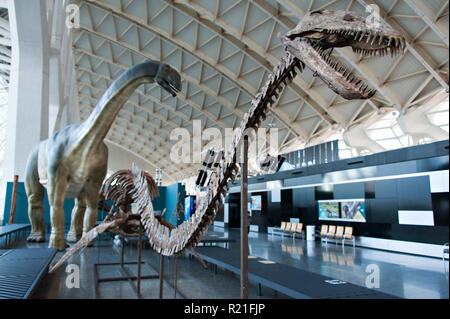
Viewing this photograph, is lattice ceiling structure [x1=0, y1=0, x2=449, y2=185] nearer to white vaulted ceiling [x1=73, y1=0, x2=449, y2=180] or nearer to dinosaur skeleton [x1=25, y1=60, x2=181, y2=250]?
white vaulted ceiling [x1=73, y1=0, x2=449, y2=180]

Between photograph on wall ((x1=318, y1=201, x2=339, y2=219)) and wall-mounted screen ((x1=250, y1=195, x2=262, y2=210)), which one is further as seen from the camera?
wall-mounted screen ((x1=250, y1=195, x2=262, y2=210))

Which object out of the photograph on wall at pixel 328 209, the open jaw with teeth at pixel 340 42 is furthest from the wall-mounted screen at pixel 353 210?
the open jaw with teeth at pixel 340 42

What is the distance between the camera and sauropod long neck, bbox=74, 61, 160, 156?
132 inches

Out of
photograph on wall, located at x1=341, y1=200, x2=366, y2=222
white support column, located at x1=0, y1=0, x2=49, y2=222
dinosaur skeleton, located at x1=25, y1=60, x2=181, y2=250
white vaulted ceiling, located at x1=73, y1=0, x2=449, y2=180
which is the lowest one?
photograph on wall, located at x1=341, y1=200, x2=366, y2=222

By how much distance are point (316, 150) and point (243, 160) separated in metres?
16.7

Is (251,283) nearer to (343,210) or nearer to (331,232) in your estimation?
(331,232)

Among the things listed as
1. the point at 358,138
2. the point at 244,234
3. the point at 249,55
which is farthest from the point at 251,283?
the point at 358,138

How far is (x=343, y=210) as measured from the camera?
45.4ft

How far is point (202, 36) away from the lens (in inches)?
790

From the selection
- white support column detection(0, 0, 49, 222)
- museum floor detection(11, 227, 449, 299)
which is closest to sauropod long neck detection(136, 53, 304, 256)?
museum floor detection(11, 227, 449, 299)

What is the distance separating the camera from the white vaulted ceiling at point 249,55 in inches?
559

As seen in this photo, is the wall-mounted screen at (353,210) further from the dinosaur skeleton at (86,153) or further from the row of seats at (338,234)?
the dinosaur skeleton at (86,153)

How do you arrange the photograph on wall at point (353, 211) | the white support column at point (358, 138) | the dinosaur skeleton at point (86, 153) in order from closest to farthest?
the dinosaur skeleton at point (86, 153) → the photograph on wall at point (353, 211) → the white support column at point (358, 138)

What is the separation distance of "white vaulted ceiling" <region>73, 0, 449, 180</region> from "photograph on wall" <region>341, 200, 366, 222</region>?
6.88m
